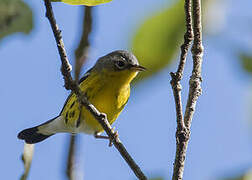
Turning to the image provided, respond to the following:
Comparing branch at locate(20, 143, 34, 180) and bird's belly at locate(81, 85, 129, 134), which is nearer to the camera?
branch at locate(20, 143, 34, 180)

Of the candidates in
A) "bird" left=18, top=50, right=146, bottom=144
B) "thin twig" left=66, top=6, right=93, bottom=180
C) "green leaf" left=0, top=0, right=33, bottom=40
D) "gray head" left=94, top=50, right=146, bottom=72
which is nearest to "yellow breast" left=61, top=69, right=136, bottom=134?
"bird" left=18, top=50, right=146, bottom=144

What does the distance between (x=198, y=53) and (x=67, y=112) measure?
2609 millimetres

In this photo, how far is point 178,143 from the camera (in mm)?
2107

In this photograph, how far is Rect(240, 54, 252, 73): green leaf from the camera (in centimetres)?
242

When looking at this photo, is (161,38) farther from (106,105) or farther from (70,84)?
(106,105)

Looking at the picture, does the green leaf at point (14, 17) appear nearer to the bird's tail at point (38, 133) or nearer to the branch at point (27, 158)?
the branch at point (27, 158)

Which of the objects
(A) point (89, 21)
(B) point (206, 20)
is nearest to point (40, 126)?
(A) point (89, 21)

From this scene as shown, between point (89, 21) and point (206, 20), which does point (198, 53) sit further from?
point (89, 21)

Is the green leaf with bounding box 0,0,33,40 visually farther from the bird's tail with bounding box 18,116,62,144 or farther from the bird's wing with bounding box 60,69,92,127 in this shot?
the bird's tail with bounding box 18,116,62,144

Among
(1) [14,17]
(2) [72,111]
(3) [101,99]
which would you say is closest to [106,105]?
(3) [101,99]

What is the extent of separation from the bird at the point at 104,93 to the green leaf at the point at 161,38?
182 cm

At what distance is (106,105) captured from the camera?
167 inches

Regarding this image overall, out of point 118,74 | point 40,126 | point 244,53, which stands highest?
point 244,53

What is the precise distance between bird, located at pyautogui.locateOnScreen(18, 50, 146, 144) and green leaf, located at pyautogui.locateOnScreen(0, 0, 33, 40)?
192 cm
